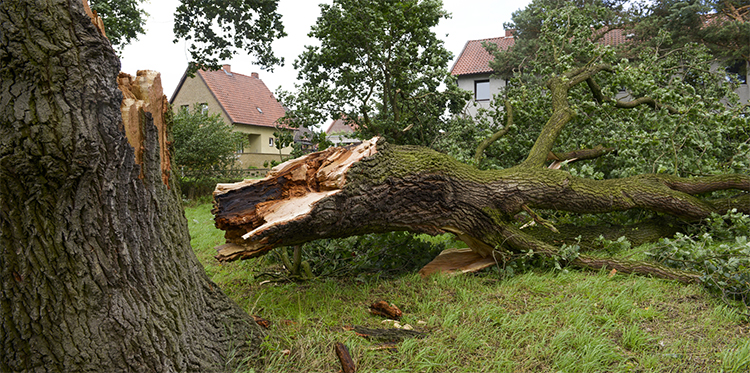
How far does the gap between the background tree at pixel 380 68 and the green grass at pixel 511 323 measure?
13.4 ft

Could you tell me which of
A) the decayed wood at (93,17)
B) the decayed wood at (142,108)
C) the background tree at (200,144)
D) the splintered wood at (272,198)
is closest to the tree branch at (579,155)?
the splintered wood at (272,198)

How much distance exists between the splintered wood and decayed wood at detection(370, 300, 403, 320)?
881mm

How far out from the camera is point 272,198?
3379 mm

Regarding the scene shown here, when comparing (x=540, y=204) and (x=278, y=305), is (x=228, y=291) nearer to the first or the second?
(x=278, y=305)

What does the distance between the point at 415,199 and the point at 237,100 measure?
2407cm

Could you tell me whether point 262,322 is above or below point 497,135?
below

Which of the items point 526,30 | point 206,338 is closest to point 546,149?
point 206,338

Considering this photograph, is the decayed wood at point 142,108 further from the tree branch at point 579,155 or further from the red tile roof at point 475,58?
the red tile roof at point 475,58

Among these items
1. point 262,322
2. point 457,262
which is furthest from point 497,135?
point 262,322

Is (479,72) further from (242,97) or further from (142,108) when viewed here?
(142,108)

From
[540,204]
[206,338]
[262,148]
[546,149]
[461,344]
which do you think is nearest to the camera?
[206,338]

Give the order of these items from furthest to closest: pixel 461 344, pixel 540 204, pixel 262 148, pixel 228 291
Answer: pixel 262 148 < pixel 540 204 < pixel 228 291 < pixel 461 344

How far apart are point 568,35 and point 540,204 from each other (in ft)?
15.0

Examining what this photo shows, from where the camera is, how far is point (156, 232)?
7.50 ft
